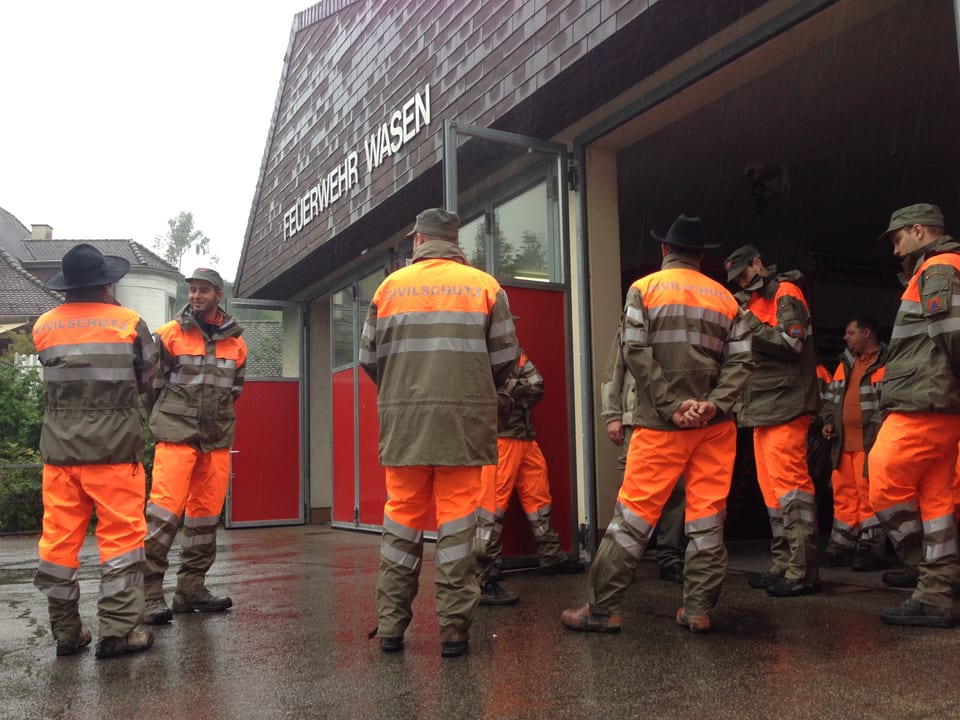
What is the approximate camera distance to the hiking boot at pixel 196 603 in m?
5.26

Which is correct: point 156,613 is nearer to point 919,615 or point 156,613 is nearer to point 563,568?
point 563,568

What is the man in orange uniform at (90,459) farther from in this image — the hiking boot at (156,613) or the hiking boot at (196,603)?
the hiking boot at (196,603)

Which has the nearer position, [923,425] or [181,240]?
[923,425]

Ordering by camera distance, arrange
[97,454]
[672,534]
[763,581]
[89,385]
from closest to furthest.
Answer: [97,454] → [89,385] → [763,581] → [672,534]

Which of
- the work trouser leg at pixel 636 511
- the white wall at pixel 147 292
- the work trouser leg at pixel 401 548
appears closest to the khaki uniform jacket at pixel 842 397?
the work trouser leg at pixel 636 511

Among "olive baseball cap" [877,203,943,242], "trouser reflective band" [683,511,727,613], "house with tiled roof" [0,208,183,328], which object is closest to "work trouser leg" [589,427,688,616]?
"trouser reflective band" [683,511,727,613]

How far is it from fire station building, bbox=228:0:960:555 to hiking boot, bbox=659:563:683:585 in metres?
0.85

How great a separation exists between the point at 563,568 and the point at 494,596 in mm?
1310

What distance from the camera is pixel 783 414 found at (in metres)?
5.23

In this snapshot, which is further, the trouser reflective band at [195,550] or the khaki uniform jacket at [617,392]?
the trouser reflective band at [195,550]

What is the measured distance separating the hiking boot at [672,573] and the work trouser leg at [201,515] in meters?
2.84

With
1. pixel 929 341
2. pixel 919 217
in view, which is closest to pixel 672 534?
pixel 929 341

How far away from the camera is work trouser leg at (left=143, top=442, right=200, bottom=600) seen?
16.3 feet

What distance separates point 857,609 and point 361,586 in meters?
3.18
